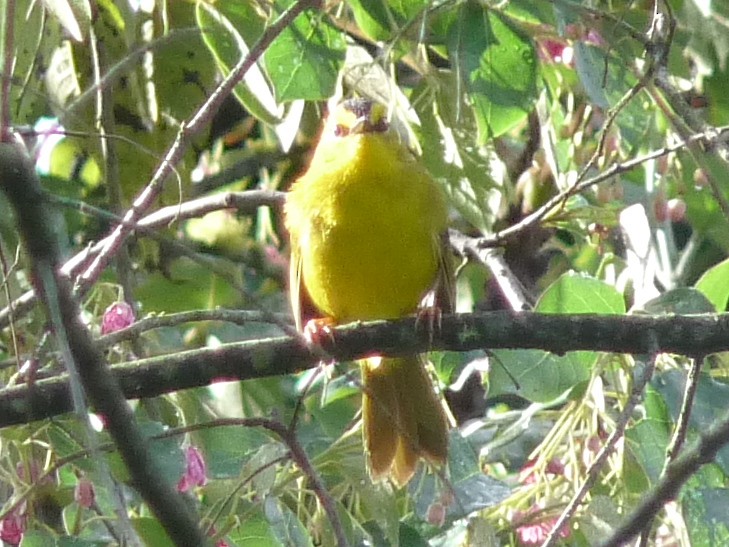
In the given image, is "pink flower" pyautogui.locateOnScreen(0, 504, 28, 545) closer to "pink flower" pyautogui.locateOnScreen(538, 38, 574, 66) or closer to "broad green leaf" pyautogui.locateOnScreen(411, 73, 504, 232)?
"broad green leaf" pyautogui.locateOnScreen(411, 73, 504, 232)

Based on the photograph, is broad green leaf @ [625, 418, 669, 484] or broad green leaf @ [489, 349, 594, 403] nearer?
broad green leaf @ [625, 418, 669, 484]

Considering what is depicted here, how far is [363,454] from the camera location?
228 centimetres

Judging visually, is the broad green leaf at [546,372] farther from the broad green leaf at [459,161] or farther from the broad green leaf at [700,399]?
the broad green leaf at [459,161]

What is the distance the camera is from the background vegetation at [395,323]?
1996 mm

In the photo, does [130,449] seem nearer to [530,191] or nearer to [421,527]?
[421,527]

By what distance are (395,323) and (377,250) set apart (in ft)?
1.38

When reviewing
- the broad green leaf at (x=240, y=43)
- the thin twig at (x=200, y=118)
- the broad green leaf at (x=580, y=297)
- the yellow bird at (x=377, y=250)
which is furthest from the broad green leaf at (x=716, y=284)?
the thin twig at (x=200, y=118)

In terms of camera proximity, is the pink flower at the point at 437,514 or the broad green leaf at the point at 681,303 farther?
the pink flower at the point at 437,514

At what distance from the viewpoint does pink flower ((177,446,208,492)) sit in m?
2.19

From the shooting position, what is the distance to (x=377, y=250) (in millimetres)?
2652

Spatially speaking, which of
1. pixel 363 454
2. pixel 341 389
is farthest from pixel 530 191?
pixel 363 454

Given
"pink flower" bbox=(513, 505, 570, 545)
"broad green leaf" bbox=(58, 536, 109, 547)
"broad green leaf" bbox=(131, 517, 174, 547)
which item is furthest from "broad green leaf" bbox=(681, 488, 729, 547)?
"broad green leaf" bbox=(58, 536, 109, 547)

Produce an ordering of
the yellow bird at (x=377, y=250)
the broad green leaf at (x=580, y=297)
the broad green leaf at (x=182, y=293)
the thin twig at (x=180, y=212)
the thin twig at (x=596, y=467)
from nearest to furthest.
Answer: the thin twig at (x=596, y=467) < the thin twig at (x=180, y=212) < the broad green leaf at (x=580, y=297) < the yellow bird at (x=377, y=250) < the broad green leaf at (x=182, y=293)

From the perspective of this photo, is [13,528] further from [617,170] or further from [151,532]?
[617,170]
